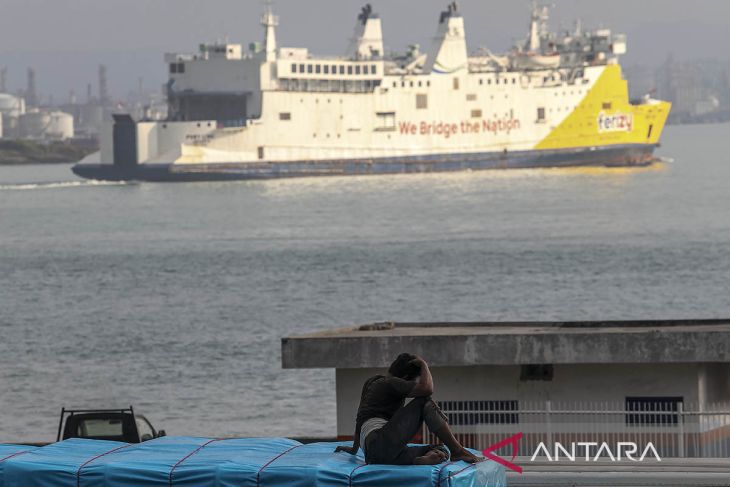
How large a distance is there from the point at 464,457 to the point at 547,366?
5.48 m

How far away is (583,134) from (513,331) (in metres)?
95.4

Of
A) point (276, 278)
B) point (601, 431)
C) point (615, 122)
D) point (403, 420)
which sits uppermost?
point (615, 122)

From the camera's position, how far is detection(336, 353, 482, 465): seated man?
26.3 ft

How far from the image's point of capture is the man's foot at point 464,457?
816cm

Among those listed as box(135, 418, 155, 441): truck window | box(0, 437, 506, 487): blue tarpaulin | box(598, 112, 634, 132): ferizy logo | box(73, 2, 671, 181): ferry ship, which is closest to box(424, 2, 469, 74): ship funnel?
box(73, 2, 671, 181): ferry ship

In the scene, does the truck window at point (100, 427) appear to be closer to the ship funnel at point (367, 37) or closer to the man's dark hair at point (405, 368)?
the man's dark hair at point (405, 368)

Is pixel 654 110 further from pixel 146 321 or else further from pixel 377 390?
pixel 377 390

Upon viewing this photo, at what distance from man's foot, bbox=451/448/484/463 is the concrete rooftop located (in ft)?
16.3

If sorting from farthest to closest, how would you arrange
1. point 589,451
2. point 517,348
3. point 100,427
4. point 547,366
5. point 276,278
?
point 276,278 < point 100,427 < point 547,366 < point 517,348 < point 589,451

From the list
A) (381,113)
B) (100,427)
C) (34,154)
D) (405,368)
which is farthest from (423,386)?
(34,154)

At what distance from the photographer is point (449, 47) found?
350 ft

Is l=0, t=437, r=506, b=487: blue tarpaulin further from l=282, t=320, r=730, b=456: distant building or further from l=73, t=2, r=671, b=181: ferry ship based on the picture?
l=73, t=2, r=671, b=181: ferry ship

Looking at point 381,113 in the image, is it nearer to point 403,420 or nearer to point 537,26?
point 537,26

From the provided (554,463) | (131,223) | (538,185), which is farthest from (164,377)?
(538,185)
